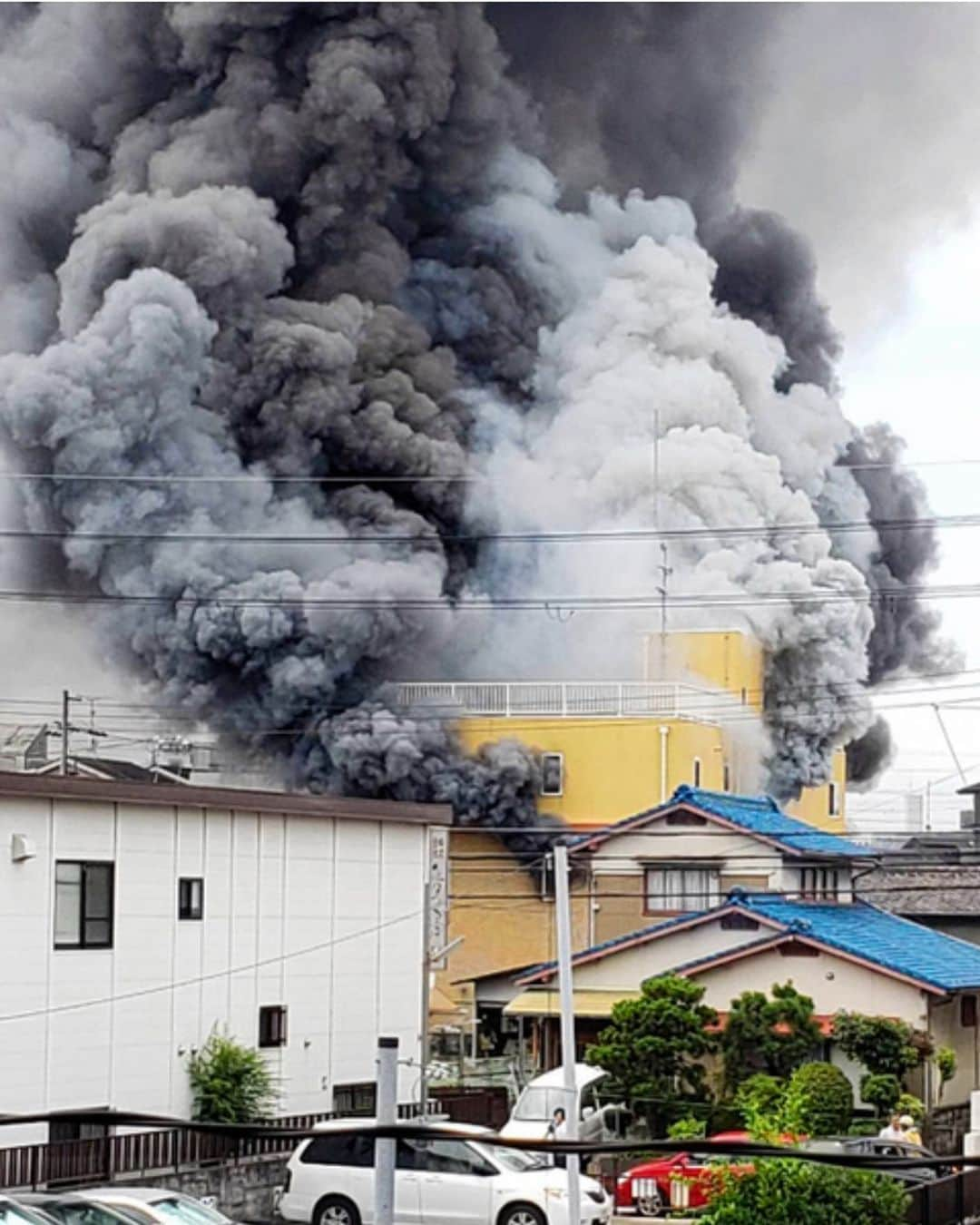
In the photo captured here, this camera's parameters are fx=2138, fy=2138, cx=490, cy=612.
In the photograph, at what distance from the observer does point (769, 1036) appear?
25953mm

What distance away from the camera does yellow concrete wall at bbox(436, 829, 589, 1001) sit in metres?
40.5

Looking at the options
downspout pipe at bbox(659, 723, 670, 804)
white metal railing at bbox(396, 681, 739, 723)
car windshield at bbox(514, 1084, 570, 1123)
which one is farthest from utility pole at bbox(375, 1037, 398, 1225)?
white metal railing at bbox(396, 681, 739, 723)

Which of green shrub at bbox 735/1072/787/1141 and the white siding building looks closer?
the white siding building

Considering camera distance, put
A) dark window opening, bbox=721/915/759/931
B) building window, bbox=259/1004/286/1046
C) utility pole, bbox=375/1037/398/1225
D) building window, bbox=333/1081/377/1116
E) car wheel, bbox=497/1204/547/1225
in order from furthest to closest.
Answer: dark window opening, bbox=721/915/759/931 → building window, bbox=333/1081/377/1116 → building window, bbox=259/1004/286/1046 → car wheel, bbox=497/1204/547/1225 → utility pole, bbox=375/1037/398/1225

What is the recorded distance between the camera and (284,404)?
51156 millimetres

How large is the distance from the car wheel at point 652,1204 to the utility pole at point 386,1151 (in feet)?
34.9

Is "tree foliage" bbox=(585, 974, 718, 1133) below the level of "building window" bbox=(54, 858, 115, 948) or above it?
below

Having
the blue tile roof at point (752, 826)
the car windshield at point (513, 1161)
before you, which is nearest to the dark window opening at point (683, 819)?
the blue tile roof at point (752, 826)

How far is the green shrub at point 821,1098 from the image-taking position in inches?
907

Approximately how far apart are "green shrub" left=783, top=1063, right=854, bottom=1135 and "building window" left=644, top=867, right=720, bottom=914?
7.44 m

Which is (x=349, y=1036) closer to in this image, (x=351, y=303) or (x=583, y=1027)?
(x=583, y=1027)

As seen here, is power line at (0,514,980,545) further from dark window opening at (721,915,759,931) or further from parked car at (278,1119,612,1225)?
parked car at (278,1119,612,1225)

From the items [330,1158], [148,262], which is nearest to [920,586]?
[148,262]

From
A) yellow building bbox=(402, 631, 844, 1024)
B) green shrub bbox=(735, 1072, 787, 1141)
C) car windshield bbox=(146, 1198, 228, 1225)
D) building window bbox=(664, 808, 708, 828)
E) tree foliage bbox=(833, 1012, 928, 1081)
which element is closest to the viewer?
car windshield bbox=(146, 1198, 228, 1225)
